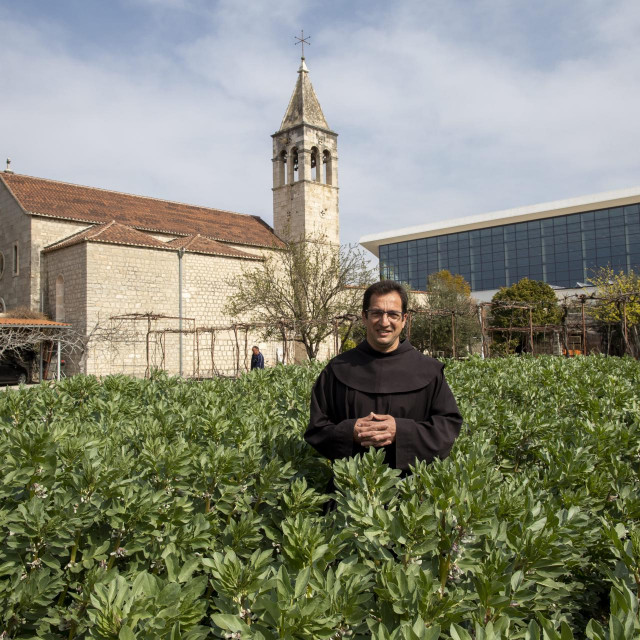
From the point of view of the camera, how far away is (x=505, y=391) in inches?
271

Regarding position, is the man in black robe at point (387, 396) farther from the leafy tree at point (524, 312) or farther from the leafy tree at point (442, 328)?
the leafy tree at point (524, 312)

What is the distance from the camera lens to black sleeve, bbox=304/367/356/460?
299 cm

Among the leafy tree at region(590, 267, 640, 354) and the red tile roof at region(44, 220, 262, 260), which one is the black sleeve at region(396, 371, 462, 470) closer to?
the red tile roof at region(44, 220, 262, 260)

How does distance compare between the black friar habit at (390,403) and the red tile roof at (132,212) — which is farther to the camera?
the red tile roof at (132,212)

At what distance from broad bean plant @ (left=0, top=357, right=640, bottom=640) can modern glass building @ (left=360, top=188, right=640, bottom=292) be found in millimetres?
51056

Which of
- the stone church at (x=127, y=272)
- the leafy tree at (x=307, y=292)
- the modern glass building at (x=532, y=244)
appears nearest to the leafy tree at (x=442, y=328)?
the leafy tree at (x=307, y=292)

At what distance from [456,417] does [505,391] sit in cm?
404

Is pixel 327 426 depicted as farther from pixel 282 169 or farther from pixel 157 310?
pixel 282 169

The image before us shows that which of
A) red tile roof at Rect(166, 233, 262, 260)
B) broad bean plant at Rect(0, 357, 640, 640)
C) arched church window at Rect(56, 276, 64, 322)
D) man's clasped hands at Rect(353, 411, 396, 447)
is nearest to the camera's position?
broad bean plant at Rect(0, 357, 640, 640)

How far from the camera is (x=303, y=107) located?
1560 inches

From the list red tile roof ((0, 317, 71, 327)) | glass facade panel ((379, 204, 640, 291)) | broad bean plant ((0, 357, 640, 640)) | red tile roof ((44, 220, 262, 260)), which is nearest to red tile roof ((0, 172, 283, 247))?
red tile roof ((44, 220, 262, 260))

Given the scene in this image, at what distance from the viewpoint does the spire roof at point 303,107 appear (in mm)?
39438

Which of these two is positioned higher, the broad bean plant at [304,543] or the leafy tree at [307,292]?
the leafy tree at [307,292]

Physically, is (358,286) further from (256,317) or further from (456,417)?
(456,417)
